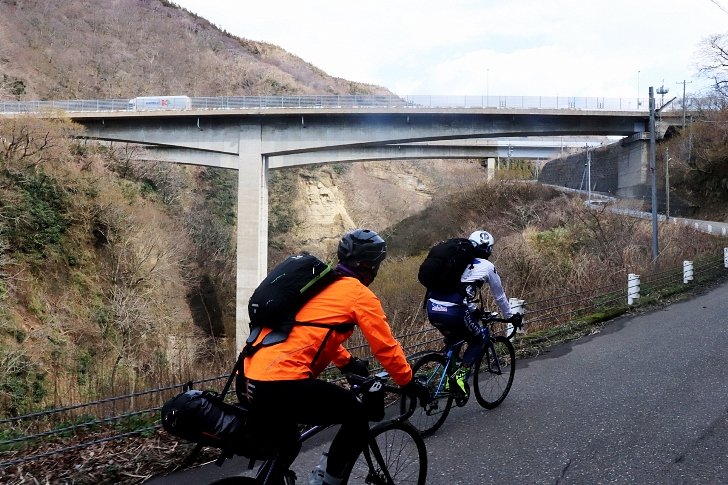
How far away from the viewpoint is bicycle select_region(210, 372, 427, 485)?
3000 mm

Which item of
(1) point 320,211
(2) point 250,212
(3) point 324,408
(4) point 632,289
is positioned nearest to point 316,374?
(3) point 324,408

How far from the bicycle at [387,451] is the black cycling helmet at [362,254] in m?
0.56

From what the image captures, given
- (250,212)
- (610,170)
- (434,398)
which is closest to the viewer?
(434,398)

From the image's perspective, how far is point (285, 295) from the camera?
2699 millimetres

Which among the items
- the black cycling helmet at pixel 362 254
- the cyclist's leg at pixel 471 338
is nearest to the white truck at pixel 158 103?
the cyclist's leg at pixel 471 338

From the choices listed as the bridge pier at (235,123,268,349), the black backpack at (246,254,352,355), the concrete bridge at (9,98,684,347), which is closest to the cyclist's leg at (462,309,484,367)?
the black backpack at (246,254,352,355)

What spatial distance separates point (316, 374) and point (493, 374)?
3.36 metres

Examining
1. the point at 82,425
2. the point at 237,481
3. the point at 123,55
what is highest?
the point at 123,55

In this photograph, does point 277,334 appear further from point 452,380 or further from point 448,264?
point 452,380

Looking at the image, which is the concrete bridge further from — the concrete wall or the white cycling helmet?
the white cycling helmet

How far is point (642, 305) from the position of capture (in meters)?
12.2

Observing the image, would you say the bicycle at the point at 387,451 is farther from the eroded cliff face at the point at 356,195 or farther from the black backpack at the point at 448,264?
the eroded cliff face at the point at 356,195

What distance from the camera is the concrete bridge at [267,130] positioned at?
3206 cm

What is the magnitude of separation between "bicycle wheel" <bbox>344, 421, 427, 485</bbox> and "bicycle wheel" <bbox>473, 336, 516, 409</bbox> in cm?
200
